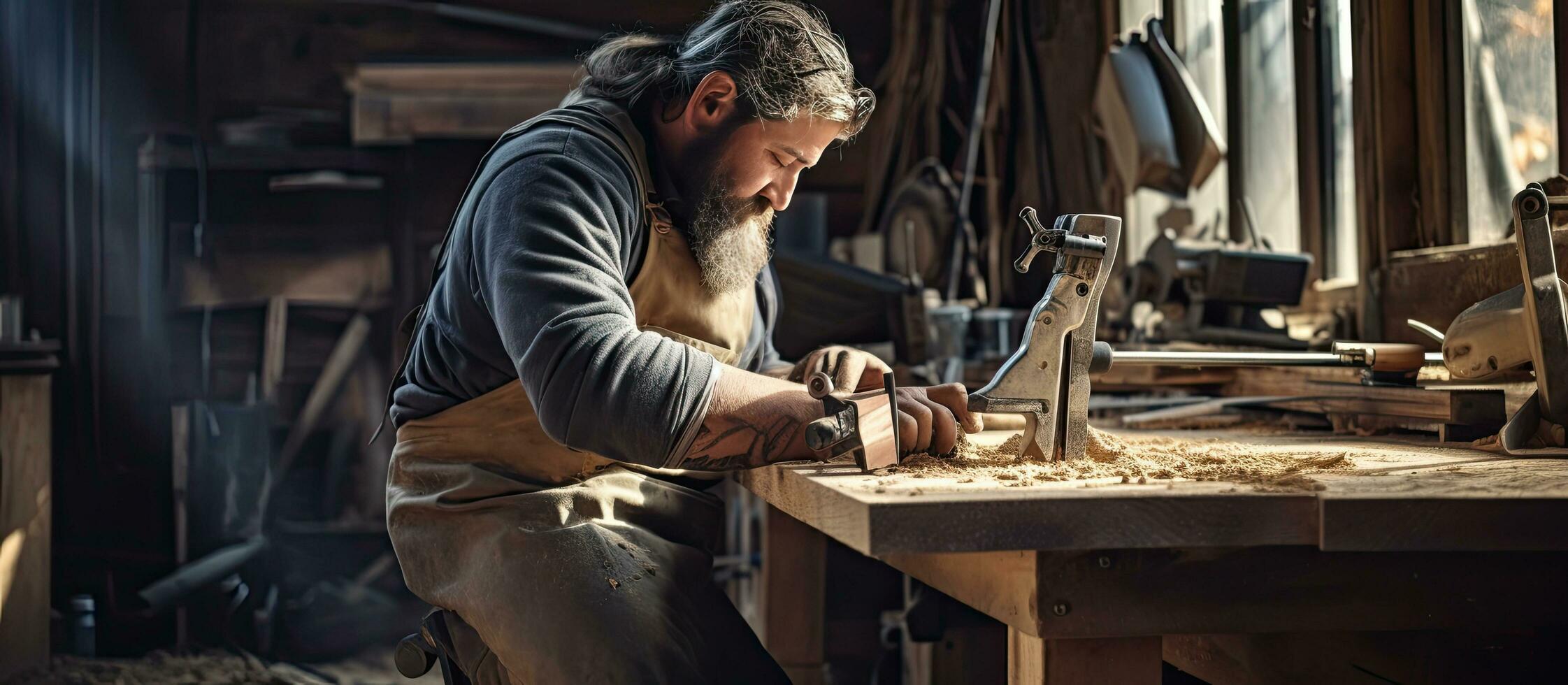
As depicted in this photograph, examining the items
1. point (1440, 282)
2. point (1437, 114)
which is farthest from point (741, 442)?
point (1437, 114)

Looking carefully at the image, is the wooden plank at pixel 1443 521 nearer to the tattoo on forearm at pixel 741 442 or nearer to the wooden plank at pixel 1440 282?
the tattoo on forearm at pixel 741 442

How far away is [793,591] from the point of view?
3109 mm

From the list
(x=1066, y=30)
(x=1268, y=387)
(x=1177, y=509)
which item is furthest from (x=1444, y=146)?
(x=1066, y=30)

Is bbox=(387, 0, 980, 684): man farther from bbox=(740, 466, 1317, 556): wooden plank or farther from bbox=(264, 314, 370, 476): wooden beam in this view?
bbox=(264, 314, 370, 476): wooden beam

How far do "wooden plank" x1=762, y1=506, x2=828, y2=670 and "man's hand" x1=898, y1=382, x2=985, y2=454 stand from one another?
4.44ft

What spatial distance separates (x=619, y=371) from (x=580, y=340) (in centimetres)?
6

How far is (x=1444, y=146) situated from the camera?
9.49 ft

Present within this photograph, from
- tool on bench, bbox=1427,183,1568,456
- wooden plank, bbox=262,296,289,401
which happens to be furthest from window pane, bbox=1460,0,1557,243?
wooden plank, bbox=262,296,289,401

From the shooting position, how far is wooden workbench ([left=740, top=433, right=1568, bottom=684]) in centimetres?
119

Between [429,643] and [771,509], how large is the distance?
128cm

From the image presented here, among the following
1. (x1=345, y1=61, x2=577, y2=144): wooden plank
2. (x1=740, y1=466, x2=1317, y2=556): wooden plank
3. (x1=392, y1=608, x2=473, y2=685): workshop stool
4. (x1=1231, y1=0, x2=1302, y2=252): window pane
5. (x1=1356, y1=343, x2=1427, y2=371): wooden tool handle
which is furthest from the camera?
(x1=345, y1=61, x2=577, y2=144): wooden plank

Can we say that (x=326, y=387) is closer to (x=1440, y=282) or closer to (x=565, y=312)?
(x=565, y=312)

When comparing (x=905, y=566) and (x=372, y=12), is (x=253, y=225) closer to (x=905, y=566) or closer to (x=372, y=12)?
(x=372, y=12)

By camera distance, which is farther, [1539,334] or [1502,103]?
[1502,103]
